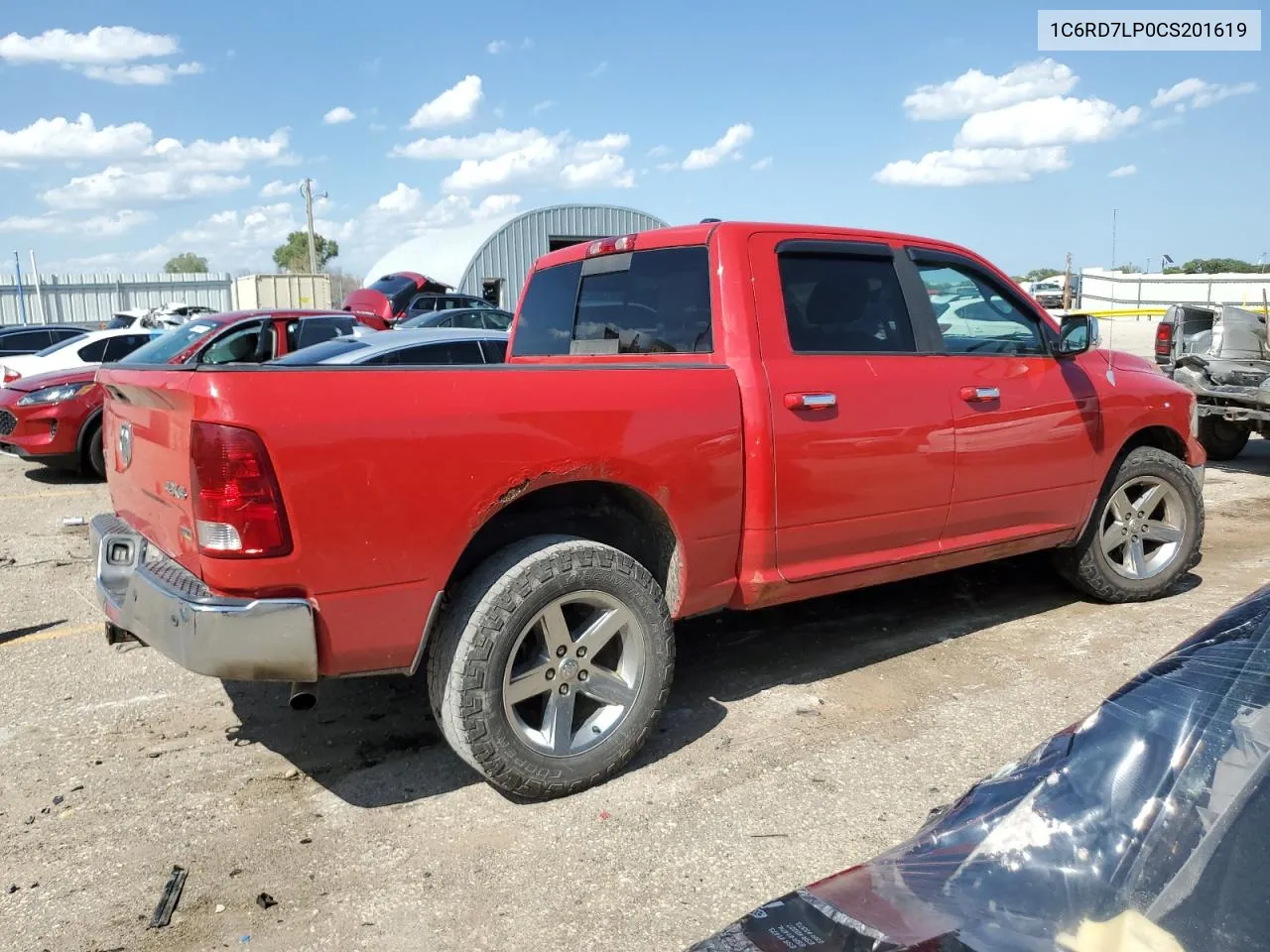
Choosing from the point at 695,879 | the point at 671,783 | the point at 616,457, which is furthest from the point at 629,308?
the point at 695,879

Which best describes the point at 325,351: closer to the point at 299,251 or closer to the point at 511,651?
the point at 511,651

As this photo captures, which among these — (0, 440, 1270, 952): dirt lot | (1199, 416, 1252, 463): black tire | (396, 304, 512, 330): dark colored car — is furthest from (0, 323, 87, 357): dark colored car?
(1199, 416, 1252, 463): black tire

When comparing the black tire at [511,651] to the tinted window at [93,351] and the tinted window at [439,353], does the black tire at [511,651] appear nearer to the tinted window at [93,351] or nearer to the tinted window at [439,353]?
the tinted window at [439,353]

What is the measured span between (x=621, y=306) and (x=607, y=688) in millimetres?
1770

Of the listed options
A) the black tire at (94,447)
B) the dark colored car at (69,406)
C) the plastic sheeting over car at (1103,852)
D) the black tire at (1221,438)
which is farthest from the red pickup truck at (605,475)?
the black tire at (94,447)

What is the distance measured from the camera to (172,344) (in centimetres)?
1057

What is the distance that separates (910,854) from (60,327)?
17.8 m

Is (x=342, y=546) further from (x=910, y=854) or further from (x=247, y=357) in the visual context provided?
(x=247, y=357)

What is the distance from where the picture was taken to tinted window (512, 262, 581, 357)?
185 inches

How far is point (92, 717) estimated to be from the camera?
400 centimetres

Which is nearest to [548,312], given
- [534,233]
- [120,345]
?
[120,345]

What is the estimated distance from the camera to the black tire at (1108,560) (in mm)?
5078

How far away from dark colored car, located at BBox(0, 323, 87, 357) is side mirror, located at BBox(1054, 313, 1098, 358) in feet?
50.3

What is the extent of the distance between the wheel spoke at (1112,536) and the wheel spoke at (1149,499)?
0.15m
